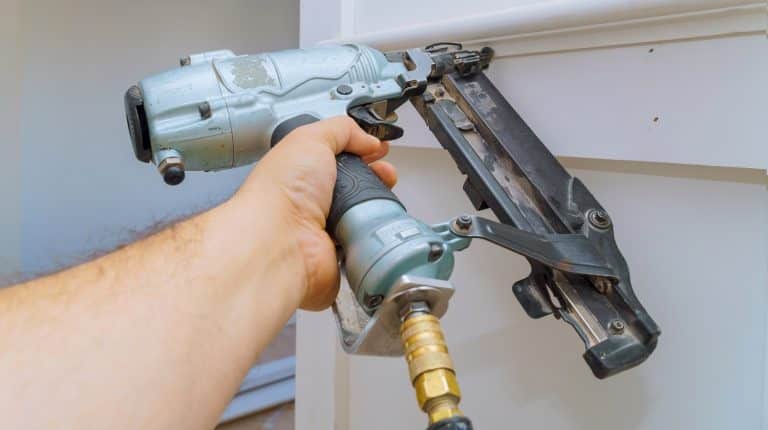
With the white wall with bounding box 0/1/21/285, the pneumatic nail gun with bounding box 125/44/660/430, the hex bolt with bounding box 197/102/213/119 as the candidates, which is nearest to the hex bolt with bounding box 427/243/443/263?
the pneumatic nail gun with bounding box 125/44/660/430

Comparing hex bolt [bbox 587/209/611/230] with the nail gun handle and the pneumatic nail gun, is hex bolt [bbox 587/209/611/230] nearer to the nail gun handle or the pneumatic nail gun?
the pneumatic nail gun

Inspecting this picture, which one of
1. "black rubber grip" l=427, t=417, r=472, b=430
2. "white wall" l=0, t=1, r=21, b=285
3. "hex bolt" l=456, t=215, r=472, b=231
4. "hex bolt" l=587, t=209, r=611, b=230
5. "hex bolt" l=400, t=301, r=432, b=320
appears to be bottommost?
"black rubber grip" l=427, t=417, r=472, b=430

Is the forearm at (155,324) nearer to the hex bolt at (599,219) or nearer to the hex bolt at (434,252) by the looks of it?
the hex bolt at (434,252)

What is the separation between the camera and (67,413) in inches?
9.3

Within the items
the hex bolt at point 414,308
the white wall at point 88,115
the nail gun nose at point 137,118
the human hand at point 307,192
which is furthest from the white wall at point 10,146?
the hex bolt at point 414,308

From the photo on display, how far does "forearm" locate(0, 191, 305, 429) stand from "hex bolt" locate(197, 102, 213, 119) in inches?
3.7

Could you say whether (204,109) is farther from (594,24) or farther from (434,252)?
(594,24)

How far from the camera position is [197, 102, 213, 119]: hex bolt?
0.40 m

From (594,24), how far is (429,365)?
315 millimetres

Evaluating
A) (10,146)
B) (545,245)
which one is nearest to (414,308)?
(545,245)

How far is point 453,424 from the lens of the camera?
0.24 m

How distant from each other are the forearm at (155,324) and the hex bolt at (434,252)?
0.11 metres

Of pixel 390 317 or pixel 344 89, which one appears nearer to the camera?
pixel 390 317

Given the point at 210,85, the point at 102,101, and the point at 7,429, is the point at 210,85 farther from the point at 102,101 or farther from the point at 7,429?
the point at 102,101
